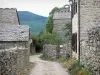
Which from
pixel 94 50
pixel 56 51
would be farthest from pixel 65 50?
pixel 94 50

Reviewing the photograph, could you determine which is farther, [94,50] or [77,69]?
[77,69]

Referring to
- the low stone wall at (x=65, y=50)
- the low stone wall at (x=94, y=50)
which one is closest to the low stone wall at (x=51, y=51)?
the low stone wall at (x=65, y=50)

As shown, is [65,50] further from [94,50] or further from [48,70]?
[94,50]

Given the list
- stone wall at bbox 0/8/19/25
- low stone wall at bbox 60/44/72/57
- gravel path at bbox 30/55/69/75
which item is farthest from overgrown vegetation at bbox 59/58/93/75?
stone wall at bbox 0/8/19/25

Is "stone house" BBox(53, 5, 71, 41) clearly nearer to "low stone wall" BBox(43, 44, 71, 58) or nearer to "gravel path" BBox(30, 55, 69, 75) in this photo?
"low stone wall" BBox(43, 44, 71, 58)

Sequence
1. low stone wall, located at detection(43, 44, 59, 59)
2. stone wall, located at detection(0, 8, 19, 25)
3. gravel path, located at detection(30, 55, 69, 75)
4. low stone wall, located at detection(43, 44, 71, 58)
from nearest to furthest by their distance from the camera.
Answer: gravel path, located at detection(30, 55, 69, 75)
low stone wall, located at detection(43, 44, 71, 58)
low stone wall, located at detection(43, 44, 59, 59)
stone wall, located at detection(0, 8, 19, 25)

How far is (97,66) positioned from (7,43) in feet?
58.5

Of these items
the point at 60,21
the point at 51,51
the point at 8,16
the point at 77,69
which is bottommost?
the point at 51,51

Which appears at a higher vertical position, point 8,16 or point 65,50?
point 8,16

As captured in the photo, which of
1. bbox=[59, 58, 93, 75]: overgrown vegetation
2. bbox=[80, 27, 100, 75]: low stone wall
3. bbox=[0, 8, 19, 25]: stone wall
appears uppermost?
bbox=[0, 8, 19, 25]: stone wall

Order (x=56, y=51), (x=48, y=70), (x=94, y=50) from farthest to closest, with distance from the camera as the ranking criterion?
(x=56, y=51), (x=48, y=70), (x=94, y=50)

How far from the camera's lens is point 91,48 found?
1289 cm

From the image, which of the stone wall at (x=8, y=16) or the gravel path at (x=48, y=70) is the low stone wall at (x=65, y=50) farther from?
the stone wall at (x=8, y=16)

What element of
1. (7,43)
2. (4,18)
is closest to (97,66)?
(7,43)
